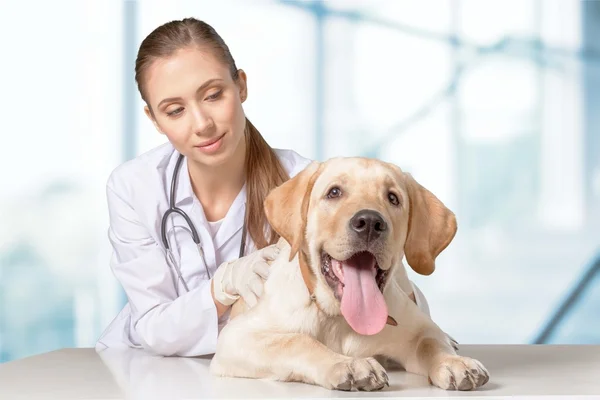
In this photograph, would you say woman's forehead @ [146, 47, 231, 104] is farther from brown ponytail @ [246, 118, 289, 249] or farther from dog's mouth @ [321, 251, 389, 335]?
dog's mouth @ [321, 251, 389, 335]

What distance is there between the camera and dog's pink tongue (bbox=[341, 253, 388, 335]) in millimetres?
1979

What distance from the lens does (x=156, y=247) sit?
9.33ft

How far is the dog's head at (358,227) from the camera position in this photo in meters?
1.98

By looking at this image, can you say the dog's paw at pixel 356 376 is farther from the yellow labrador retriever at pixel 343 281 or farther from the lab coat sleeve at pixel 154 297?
the lab coat sleeve at pixel 154 297

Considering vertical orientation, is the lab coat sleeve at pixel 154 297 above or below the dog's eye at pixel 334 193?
below

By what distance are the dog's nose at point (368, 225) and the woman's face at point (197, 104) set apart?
0.80m

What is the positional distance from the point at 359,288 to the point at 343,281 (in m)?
0.05

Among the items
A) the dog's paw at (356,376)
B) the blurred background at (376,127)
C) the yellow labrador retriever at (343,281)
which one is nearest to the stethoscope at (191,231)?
the yellow labrador retriever at (343,281)

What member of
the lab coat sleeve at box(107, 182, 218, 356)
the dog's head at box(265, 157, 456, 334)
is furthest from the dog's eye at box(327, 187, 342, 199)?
the lab coat sleeve at box(107, 182, 218, 356)

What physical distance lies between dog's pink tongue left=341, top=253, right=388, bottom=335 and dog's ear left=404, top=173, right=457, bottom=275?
15 centimetres

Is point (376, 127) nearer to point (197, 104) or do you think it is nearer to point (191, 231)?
point (191, 231)

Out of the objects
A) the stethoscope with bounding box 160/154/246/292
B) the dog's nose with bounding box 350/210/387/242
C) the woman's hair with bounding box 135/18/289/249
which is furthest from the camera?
the stethoscope with bounding box 160/154/246/292

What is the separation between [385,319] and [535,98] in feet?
15.5

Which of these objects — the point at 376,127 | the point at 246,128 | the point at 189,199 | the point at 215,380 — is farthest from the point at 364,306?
the point at 376,127
